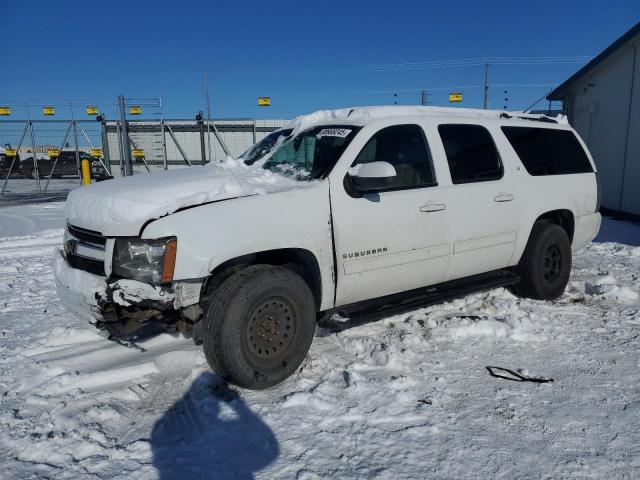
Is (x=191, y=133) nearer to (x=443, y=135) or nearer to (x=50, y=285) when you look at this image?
(x=50, y=285)

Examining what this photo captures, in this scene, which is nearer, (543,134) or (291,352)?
(291,352)

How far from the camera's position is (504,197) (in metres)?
4.62

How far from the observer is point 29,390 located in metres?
3.31

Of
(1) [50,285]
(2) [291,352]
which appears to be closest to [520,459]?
(2) [291,352]

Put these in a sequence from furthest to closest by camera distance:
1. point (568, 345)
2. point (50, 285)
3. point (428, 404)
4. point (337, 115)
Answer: point (50, 285) < point (337, 115) < point (568, 345) < point (428, 404)

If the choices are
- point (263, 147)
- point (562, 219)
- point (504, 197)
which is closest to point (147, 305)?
point (263, 147)

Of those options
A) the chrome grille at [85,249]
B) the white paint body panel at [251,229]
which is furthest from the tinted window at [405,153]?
the chrome grille at [85,249]

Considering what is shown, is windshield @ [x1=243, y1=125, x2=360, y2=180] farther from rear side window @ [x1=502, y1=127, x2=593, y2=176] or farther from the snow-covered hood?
rear side window @ [x1=502, y1=127, x2=593, y2=176]

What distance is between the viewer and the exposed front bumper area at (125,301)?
2.96 metres

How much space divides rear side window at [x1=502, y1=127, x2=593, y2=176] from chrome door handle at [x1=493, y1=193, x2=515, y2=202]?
47 cm

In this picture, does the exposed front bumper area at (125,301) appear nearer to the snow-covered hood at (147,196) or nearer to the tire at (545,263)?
the snow-covered hood at (147,196)

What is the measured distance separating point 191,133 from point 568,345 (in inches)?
560

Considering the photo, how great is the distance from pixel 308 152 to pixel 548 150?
2.82 metres

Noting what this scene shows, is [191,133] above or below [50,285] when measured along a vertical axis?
above
